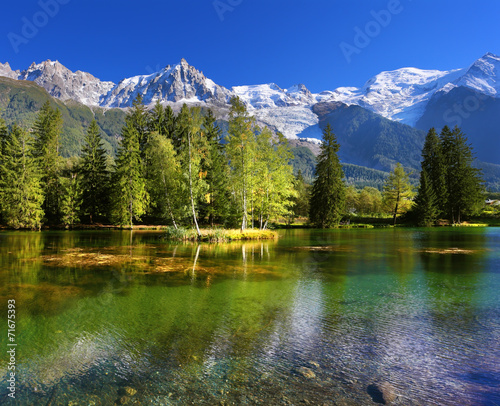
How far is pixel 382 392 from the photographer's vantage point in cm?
476

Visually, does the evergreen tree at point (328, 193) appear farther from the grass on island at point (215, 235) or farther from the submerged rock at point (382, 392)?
the submerged rock at point (382, 392)

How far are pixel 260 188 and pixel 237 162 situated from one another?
4.72m

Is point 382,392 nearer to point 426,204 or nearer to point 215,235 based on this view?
point 215,235

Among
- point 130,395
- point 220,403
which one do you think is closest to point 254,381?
point 220,403

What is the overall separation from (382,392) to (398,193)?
6494cm

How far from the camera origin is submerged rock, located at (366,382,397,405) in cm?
454

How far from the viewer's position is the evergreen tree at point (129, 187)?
51.9 metres

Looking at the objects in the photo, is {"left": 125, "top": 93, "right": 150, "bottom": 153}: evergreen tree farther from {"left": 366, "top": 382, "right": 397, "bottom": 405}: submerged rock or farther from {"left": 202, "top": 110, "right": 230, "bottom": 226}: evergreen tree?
{"left": 366, "top": 382, "right": 397, "bottom": 405}: submerged rock

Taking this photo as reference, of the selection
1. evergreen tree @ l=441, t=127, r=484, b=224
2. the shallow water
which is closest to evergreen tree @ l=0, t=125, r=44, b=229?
the shallow water

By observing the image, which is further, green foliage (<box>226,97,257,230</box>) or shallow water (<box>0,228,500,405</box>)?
green foliage (<box>226,97,257,230</box>)

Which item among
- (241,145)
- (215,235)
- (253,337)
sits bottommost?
(253,337)

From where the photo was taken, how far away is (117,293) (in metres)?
11.0

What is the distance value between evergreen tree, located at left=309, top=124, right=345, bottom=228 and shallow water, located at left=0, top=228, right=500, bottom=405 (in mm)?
43161

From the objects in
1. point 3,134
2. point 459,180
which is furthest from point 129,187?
point 459,180
